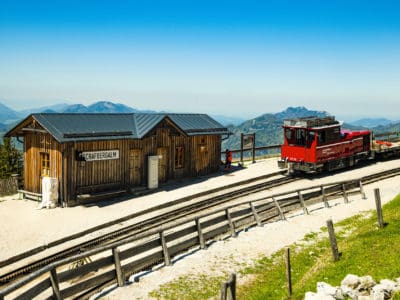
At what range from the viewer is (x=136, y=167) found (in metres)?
24.8

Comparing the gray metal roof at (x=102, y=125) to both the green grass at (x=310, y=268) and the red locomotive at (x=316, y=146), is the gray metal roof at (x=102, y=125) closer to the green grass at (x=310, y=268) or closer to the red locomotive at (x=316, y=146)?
the red locomotive at (x=316, y=146)

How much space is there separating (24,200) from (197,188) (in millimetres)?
9817

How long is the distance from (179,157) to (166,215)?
846 cm

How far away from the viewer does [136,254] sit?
482 inches

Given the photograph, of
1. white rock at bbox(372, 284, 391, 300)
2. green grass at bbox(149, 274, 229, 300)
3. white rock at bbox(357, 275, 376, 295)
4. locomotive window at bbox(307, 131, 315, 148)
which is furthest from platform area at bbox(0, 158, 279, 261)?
white rock at bbox(372, 284, 391, 300)

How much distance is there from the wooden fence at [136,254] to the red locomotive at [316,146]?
604cm

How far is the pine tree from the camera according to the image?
35.9 meters

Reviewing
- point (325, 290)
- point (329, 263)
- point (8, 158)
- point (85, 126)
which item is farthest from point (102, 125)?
point (325, 290)

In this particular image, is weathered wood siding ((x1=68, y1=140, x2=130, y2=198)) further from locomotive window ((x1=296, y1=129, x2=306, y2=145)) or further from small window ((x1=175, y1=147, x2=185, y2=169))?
locomotive window ((x1=296, y1=129, x2=306, y2=145))

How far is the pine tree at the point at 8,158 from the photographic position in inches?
1415

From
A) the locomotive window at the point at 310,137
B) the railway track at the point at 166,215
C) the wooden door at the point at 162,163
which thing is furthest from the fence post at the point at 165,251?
the locomotive window at the point at 310,137

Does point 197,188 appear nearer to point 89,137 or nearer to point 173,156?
point 173,156

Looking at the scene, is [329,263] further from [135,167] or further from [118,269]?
[135,167]

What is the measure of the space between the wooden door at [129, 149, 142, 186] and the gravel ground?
1.62 metres
